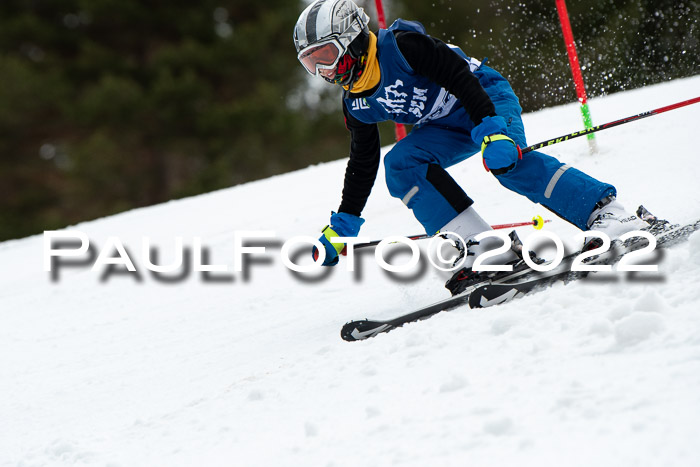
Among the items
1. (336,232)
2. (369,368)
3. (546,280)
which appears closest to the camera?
(369,368)

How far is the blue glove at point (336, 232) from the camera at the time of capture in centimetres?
324

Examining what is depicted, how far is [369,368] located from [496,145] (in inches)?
39.3

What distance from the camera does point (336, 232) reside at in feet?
10.7

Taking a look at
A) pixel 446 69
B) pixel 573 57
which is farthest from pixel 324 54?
pixel 573 57

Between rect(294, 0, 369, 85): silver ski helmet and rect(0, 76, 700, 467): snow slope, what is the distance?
Result: 114 centimetres

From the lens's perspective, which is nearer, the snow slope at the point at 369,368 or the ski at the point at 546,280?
the snow slope at the point at 369,368

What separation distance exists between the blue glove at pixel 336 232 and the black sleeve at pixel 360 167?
5cm

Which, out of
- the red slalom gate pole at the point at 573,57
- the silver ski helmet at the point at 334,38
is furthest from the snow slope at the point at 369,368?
the silver ski helmet at the point at 334,38

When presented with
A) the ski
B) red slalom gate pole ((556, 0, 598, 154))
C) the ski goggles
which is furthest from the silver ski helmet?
red slalom gate pole ((556, 0, 598, 154))

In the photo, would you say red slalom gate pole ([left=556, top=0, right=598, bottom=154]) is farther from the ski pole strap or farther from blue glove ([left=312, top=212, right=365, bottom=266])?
the ski pole strap

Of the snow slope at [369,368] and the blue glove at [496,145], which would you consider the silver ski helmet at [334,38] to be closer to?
the blue glove at [496,145]

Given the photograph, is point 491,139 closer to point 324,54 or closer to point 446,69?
point 446,69

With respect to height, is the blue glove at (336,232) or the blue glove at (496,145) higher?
the blue glove at (496,145)


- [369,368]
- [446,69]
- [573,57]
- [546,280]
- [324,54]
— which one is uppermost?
[573,57]
